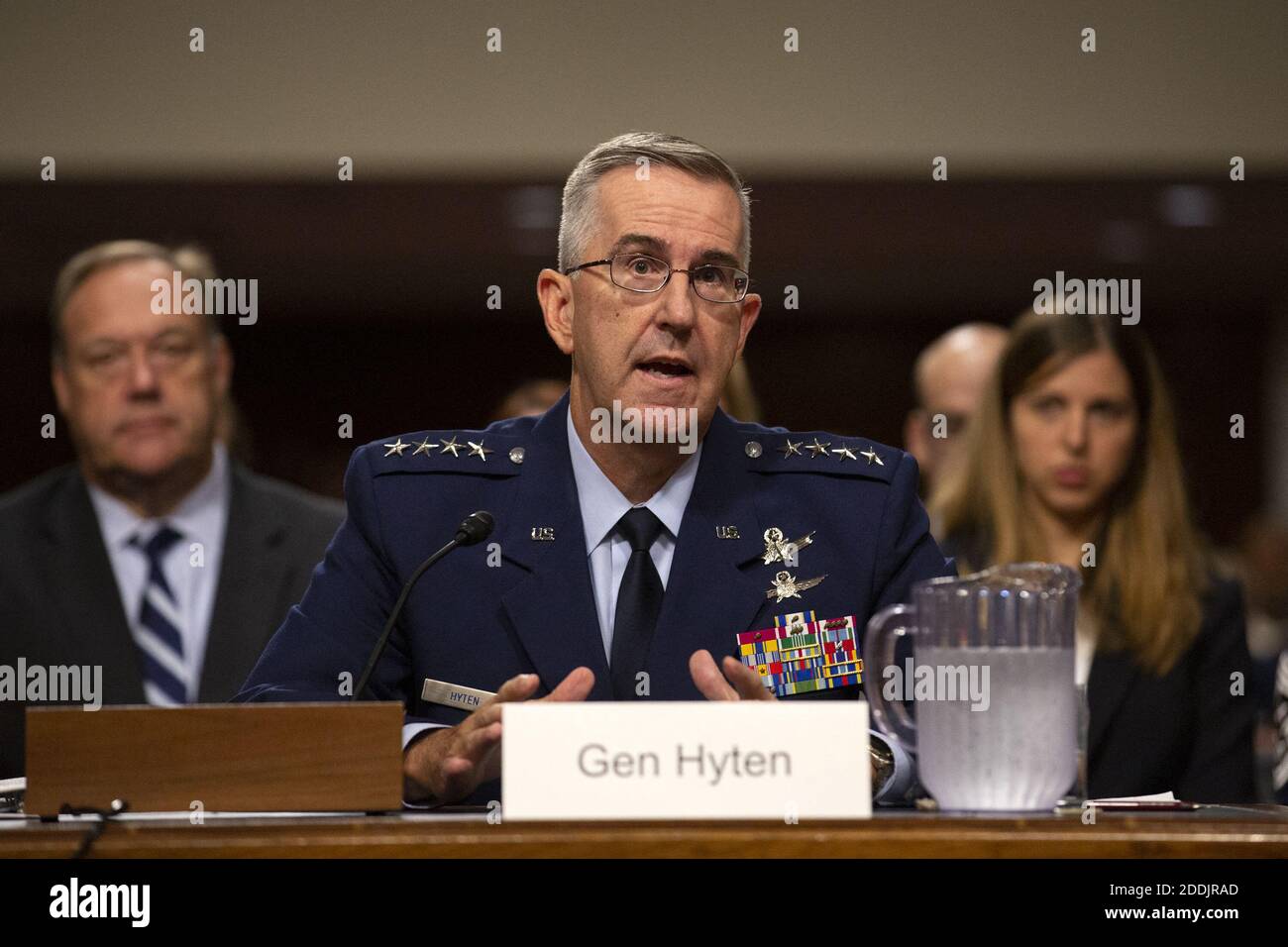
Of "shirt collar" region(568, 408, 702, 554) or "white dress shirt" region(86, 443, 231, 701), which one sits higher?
"white dress shirt" region(86, 443, 231, 701)

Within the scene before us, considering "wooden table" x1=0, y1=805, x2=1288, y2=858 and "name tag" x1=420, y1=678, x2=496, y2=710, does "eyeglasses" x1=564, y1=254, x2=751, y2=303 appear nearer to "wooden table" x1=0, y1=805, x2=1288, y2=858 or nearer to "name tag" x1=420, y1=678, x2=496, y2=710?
"name tag" x1=420, y1=678, x2=496, y2=710

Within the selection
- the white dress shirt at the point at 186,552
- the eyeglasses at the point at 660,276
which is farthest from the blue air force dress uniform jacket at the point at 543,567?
the white dress shirt at the point at 186,552

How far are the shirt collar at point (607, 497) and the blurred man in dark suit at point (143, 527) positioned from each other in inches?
56.2

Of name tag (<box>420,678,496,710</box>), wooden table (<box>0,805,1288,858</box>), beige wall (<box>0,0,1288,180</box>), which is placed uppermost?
beige wall (<box>0,0,1288,180</box>)

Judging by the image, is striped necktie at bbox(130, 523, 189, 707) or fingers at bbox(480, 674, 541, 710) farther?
striped necktie at bbox(130, 523, 189, 707)

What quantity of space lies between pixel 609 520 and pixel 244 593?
5.07 feet

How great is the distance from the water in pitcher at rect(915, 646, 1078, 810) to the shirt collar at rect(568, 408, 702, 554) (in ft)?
2.28

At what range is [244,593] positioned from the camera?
3.52 metres

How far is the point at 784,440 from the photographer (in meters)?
2.35

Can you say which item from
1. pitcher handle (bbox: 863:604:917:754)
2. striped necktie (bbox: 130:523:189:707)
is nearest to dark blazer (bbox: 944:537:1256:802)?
pitcher handle (bbox: 863:604:917:754)

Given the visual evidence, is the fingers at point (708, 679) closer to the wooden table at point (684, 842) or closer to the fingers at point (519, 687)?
the fingers at point (519, 687)

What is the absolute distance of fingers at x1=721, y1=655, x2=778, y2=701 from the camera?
1.62 meters

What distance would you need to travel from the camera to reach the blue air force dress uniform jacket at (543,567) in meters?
2.10
